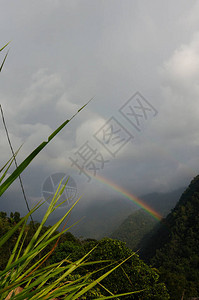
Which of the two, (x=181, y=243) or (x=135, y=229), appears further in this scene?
(x=135, y=229)

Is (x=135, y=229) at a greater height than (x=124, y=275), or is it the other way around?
(x=135, y=229)

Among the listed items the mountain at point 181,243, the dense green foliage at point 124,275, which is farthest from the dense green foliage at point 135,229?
the dense green foliage at point 124,275

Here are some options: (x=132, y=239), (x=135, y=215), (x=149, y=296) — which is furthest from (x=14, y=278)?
(x=135, y=215)

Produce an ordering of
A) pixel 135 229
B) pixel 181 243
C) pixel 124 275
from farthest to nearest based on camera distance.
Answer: pixel 135 229 < pixel 181 243 < pixel 124 275

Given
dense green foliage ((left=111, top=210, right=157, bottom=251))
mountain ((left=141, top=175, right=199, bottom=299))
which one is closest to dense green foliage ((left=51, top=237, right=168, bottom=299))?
mountain ((left=141, top=175, right=199, bottom=299))

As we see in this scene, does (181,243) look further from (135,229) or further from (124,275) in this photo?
(135,229)

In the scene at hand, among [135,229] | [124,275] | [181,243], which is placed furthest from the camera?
[135,229]

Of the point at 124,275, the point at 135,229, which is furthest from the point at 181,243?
the point at 135,229

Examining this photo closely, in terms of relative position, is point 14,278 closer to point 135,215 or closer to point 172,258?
point 172,258

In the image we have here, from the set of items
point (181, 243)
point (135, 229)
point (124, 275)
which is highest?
point (181, 243)

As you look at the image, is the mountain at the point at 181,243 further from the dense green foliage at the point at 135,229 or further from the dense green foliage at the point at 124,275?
the dense green foliage at the point at 124,275

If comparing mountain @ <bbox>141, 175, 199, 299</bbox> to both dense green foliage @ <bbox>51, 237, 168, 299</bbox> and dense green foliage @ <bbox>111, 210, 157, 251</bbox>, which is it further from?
dense green foliage @ <bbox>51, 237, 168, 299</bbox>

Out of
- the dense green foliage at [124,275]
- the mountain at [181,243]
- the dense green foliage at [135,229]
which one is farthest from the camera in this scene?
the dense green foliage at [135,229]

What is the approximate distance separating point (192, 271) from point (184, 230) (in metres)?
17.7
